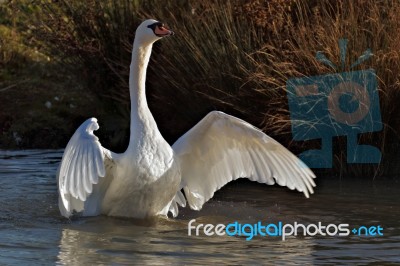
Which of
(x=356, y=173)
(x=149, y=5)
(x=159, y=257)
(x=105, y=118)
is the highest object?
(x=149, y=5)

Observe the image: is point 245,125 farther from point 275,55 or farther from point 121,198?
point 275,55

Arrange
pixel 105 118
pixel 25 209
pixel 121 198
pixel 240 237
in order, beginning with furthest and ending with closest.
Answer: pixel 105 118 → pixel 25 209 → pixel 121 198 → pixel 240 237

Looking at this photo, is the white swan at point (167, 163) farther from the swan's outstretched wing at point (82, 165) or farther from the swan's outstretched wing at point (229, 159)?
the swan's outstretched wing at point (82, 165)

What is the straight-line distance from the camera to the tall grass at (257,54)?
10367 mm

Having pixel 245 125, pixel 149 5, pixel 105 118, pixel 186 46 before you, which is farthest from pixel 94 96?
pixel 245 125

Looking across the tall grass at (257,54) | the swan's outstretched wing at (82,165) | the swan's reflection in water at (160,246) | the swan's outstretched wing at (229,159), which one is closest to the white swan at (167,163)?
the swan's outstretched wing at (229,159)

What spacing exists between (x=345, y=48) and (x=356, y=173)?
137 centimetres

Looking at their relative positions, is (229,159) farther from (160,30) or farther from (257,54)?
(257,54)

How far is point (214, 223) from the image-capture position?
28.8 ft

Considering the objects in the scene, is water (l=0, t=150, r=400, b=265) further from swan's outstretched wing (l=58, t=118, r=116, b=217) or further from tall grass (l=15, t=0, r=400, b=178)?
tall grass (l=15, t=0, r=400, b=178)

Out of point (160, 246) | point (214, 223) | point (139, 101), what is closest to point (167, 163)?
point (139, 101)

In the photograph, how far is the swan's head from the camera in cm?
868

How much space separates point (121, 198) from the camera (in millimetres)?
8578

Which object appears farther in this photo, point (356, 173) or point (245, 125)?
point (356, 173)
